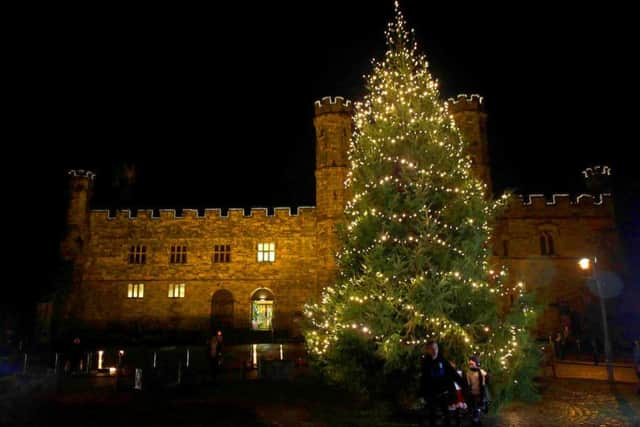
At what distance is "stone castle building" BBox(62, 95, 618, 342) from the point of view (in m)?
30.0

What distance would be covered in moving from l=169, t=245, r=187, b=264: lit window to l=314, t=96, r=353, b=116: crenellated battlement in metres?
12.1

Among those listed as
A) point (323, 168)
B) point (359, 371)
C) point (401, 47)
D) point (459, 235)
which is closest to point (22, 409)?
point (359, 371)

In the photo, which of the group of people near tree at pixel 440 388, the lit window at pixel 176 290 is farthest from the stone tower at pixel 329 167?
the group of people near tree at pixel 440 388

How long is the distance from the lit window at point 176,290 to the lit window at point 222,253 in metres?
2.70

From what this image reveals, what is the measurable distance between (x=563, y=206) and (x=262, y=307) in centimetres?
1967

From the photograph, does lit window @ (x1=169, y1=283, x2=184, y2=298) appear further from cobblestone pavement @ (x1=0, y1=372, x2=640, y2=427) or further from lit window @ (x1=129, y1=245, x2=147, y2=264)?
cobblestone pavement @ (x1=0, y1=372, x2=640, y2=427)

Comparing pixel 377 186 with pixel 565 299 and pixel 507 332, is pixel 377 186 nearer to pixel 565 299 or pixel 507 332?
pixel 507 332

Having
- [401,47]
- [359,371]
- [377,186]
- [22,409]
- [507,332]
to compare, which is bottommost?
[22,409]

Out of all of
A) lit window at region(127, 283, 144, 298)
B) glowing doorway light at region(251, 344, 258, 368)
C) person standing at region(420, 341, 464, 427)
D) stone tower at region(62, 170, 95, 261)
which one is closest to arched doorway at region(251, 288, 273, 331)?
lit window at region(127, 283, 144, 298)

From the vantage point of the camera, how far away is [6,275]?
88.7 ft

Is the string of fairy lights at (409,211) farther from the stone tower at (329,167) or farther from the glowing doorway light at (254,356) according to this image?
the stone tower at (329,167)

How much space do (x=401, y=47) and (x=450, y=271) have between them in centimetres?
581

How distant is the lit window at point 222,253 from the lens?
1244 inches

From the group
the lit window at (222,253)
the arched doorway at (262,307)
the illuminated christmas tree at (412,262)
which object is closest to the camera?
the illuminated christmas tree at (412,262)
